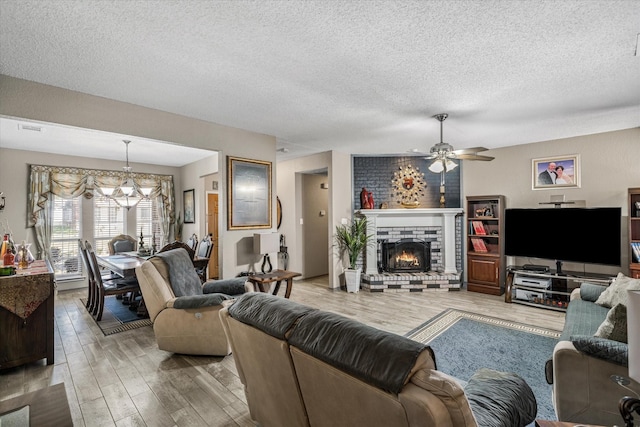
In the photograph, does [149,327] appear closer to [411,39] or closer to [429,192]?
[411,39]

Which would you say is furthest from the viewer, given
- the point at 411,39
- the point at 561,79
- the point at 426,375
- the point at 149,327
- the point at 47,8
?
the point at 149,327

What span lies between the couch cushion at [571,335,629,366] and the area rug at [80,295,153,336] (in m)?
4.22

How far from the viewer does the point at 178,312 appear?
2.85 m

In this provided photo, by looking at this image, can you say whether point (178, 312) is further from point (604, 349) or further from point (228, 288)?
point (604, 349)

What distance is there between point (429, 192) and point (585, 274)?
2.65 m

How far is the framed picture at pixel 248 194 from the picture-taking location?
13.8 ft

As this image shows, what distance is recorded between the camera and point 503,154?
5.47 metres

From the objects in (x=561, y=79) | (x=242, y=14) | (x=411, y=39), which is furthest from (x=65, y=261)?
(x=561, y=79)

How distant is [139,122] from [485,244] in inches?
217

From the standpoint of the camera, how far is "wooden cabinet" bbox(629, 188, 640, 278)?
3.96 m

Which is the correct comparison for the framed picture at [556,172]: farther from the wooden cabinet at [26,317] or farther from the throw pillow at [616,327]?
the wooden cabinet at [26,317]

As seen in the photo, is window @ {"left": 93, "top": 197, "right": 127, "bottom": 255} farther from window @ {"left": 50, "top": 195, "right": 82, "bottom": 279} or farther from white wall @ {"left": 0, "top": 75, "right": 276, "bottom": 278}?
white wall @ {"left": 0, "top": 75, "right": 276, "bottom": 278}

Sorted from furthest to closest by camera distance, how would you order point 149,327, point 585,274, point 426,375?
point 585,274 < point 149,327 < point 426,375

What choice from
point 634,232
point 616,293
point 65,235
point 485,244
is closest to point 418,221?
point 485,244
